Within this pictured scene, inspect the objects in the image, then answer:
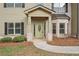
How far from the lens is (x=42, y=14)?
1528 centimetres

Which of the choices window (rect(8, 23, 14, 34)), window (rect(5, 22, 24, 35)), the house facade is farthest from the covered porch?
window (rect(8, 23, 14, 34))

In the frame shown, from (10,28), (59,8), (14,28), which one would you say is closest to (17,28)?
(14,28)

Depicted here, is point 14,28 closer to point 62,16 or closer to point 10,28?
point 10,28

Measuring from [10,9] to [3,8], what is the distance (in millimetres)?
630

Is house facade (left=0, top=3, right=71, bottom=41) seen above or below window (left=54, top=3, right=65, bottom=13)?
below

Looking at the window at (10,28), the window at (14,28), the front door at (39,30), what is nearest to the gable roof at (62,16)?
the front door at (39,30)

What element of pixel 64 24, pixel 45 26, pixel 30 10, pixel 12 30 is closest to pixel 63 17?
pixel 64 24

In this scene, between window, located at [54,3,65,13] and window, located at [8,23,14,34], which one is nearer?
window, located at [8,23,14,34]

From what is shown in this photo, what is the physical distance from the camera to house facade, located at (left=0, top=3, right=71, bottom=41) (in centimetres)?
1529

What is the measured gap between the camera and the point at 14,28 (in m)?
16.3

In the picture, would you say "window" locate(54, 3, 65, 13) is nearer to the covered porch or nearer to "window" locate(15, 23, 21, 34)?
the covered porch

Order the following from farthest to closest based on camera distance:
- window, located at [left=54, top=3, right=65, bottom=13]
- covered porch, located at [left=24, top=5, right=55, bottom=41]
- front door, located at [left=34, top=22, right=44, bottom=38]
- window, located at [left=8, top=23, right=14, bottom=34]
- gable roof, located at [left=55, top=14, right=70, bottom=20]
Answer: window, located at [left=54, top=3, right=65, bottom=13] → front door, located at [left=34, top=22, right=44, bottom=38] → gable roof, located at [left=55, top=14, right=70, bottom=20] → window, located at [left=8, top=23, right=14, bottom=34] → covered porch, located at [left=24, top=5, right=55, bottom=41]

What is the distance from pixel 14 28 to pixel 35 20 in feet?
6.97

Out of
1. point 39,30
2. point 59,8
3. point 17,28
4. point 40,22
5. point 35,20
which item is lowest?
point 39,30
